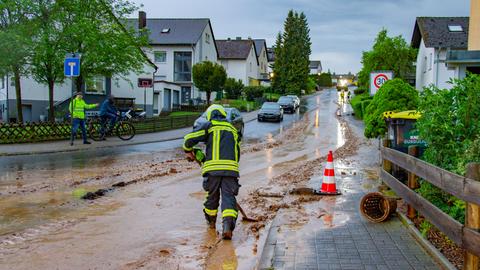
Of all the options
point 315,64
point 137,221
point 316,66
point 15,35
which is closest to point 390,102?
point 137,221

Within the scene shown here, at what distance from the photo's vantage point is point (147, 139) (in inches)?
934

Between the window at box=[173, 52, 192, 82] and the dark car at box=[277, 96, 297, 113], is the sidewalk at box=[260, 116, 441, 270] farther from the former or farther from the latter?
the window at box=[173, 52, 192, 82]

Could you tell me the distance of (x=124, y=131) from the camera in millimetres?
22578

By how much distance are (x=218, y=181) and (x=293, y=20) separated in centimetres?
8453

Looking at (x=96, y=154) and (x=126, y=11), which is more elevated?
(x=126, y=11)

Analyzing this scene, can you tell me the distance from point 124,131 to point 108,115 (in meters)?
1.18

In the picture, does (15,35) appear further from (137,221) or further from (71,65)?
(137,221)

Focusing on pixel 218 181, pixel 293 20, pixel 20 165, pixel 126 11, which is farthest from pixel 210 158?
pixel 293 20

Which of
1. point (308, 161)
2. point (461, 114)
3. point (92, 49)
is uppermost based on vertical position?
point (92, 49)

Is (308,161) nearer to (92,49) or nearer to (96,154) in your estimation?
(96,154)

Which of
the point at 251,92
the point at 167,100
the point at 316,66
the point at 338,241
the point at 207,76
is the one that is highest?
the point at 316,66

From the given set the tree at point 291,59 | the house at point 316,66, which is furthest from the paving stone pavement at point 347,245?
the house at point 316,66

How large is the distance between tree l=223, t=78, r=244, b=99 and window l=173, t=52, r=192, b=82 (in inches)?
166

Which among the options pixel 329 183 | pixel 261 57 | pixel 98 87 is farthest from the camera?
pixel 261 57
